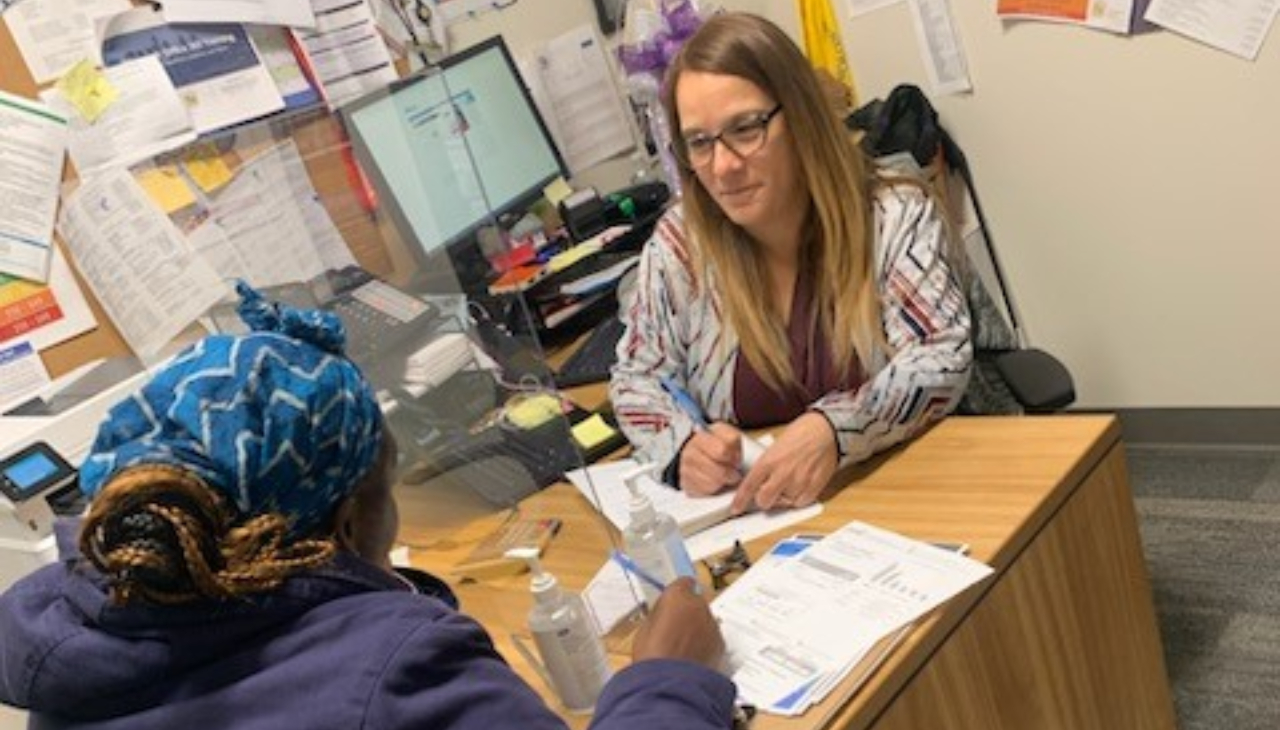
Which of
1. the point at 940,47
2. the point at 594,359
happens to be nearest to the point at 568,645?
the point at 594,359

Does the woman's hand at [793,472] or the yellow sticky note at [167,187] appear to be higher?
the yellow sticky note at [167,187]

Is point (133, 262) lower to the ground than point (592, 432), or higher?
higher

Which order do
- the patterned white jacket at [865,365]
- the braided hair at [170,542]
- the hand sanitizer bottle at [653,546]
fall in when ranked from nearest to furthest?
the braided hair at [170,542], the hand sanitizer bottle at [653,546], the patterned white jacket at [865,365]

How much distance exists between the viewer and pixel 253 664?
3.03 feet

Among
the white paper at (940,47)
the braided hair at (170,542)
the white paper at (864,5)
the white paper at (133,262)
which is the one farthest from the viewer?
the white paper at (864,5)

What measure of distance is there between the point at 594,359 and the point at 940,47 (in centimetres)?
126

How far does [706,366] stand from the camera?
202cm

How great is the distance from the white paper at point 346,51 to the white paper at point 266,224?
13.5 inches

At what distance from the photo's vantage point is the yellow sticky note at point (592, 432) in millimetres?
2068

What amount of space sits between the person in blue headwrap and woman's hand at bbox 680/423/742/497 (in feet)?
2.58

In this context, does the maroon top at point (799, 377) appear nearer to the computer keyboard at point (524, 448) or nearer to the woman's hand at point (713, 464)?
the woman's hand at point (713, 464)

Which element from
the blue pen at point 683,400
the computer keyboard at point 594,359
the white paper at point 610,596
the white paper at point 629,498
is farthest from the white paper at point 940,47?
the white paper at point 610,596

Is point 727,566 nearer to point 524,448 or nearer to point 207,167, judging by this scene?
point 524,448

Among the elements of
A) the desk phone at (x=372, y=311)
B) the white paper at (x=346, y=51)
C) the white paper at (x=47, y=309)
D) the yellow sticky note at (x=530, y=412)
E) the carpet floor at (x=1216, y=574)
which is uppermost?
the white paper at (x=346, y=51)
